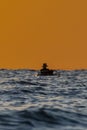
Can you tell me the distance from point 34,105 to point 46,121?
464 cm

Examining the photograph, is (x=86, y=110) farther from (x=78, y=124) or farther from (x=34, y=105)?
(x=78, y=124)

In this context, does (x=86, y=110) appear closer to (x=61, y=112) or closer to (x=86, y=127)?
(x=61, y=112)

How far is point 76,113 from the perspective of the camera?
18.0 m

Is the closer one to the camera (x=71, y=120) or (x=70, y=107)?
(x=71, y=120)

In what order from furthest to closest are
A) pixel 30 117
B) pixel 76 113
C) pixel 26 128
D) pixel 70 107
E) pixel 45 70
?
pixel 45 70, pixel 70 107, pixel 76 113, pixel 30 117, pixel 26 128

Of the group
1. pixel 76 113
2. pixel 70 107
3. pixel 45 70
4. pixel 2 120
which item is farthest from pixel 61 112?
pixel 45 70

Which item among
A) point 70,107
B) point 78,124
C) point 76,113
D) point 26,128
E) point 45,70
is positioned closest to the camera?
point 26,128

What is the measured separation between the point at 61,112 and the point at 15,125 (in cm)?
381

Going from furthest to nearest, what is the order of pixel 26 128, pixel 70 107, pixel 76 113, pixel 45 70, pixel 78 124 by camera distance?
1. pixel 45 70
2. pixel 70 107
3. pixel 76 113
4. pixel 78 124
5. pixel 26 128

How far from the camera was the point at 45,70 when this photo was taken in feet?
272

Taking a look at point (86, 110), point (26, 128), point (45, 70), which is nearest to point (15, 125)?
point (26, 128)

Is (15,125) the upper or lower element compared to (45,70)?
lower

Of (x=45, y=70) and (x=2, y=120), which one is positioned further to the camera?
(x=45, y=70)

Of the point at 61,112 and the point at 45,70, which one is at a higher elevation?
the point at 45,70
